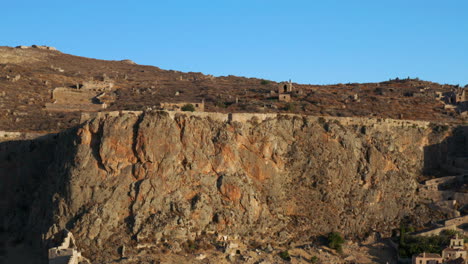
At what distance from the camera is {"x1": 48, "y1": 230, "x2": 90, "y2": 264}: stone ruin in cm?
3797

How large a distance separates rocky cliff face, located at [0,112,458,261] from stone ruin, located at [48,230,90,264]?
80 centimetres

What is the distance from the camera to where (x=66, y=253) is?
125 ft

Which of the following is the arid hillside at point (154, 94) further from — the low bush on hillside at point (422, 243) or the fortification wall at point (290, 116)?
the low bush on hillside at point (422, 243)

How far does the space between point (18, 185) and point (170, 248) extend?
14.9 metres

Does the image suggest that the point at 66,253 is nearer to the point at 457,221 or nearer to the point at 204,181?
the point at 204,181

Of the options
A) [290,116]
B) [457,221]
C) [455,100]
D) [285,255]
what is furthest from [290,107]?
[285,255]

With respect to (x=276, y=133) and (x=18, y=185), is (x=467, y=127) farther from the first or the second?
(x=18, y=185)

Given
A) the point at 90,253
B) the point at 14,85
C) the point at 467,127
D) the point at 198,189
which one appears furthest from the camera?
the point at 14,85

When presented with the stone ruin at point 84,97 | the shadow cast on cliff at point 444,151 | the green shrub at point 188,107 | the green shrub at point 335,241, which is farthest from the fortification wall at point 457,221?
the stone ruin at point 84,97

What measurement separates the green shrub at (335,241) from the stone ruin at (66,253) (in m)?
15.6

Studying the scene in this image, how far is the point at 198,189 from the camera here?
4359 centimetres

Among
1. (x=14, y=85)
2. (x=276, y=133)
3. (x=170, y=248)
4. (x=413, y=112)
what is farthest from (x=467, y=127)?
(x=14, y=85)

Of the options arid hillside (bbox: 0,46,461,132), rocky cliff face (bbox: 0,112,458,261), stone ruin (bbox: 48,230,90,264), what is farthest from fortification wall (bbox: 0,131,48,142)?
stone ruin (bbox: 48,230,90,264)

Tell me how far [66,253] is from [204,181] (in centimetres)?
997
